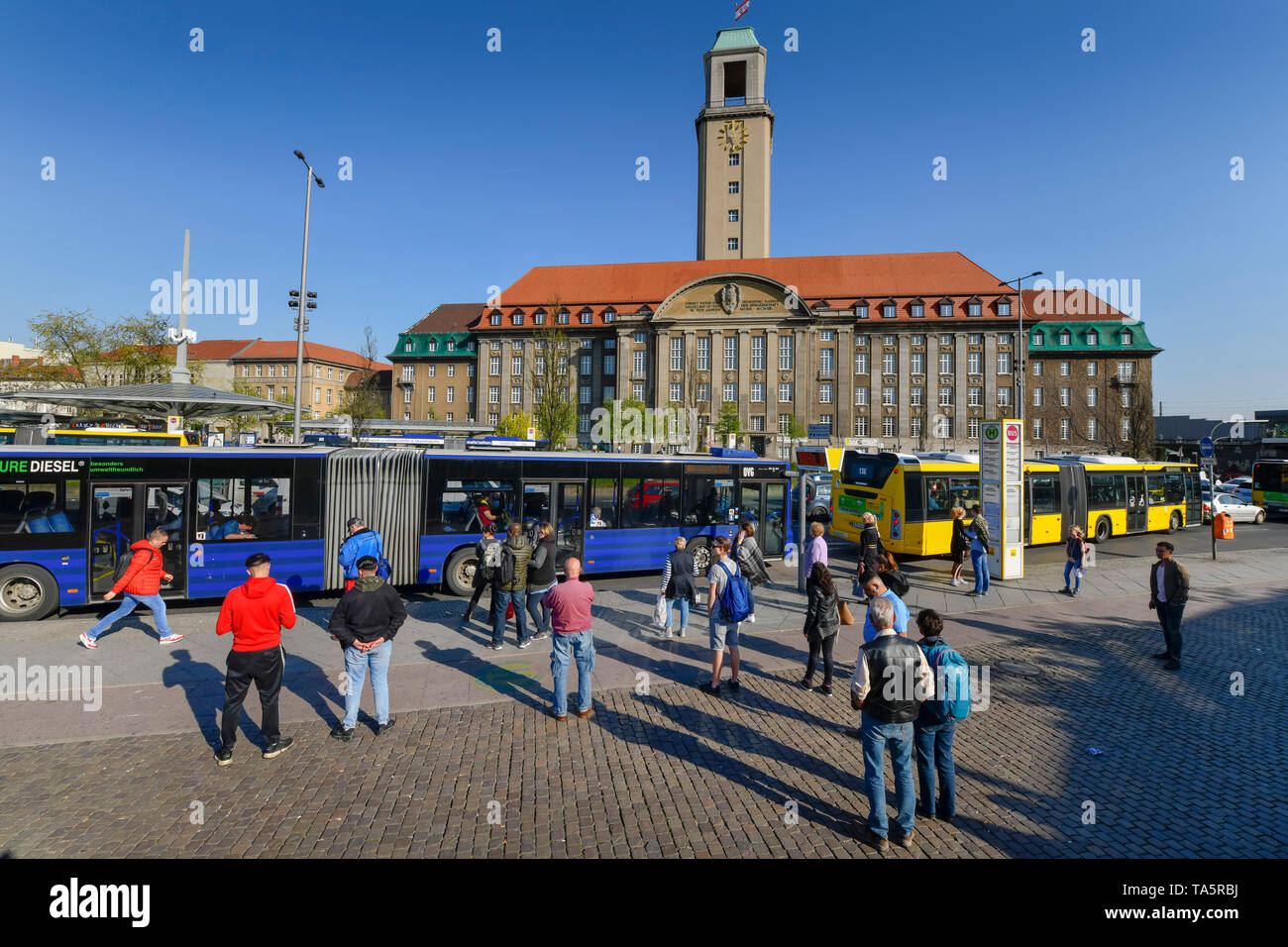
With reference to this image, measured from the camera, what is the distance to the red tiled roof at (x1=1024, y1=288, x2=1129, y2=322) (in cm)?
6912

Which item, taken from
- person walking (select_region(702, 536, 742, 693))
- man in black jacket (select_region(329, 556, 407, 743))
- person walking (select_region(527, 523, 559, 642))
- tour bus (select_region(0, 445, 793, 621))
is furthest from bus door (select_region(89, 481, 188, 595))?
person walking (select_region(702, 536, 742, 693))

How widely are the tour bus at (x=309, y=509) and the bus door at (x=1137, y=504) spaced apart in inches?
728

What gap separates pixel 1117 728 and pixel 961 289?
69.0 meters

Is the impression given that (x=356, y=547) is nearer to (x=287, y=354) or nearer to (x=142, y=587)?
(x=142, y=587)

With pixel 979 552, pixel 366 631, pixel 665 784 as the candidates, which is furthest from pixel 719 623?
pixel 979 552

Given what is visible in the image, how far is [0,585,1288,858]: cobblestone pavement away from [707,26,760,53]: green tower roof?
87.7 meters

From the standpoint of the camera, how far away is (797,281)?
70500mm

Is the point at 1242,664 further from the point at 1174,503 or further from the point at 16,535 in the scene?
the point at 1174,503

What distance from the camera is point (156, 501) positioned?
11.2m

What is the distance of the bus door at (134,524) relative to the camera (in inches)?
428

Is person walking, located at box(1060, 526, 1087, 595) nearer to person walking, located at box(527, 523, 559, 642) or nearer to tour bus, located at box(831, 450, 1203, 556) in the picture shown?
tour bus, located at box(831, 450, 1203, 556)

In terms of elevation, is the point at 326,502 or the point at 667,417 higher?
the point at 667,417

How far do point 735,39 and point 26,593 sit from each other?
89.3m
